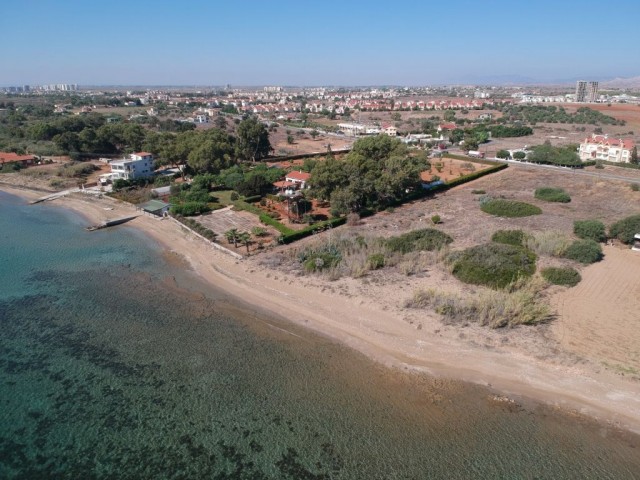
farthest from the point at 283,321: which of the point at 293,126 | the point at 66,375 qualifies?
the point at 293,126

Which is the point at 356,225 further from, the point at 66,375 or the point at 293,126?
the point at 293,126

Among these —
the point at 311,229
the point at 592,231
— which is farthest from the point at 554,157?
the point at 311,229

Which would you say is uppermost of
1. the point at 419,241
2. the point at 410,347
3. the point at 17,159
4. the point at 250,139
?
the point at 250,139

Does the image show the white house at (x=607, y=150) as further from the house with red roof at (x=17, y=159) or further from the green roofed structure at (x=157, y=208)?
the house with red roof at (x=17, y=159)

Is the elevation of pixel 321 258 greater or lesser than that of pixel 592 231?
lesser

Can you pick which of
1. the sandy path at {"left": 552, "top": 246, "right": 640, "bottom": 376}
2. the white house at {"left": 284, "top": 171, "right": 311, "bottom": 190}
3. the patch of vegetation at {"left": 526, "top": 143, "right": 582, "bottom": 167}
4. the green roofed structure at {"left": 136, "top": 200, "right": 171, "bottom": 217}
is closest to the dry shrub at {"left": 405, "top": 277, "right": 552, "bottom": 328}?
the sandy path at {"left": 552, "top": 246, "right": 640, "bottom": 376}

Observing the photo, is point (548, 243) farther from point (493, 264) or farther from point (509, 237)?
point (493, 264)

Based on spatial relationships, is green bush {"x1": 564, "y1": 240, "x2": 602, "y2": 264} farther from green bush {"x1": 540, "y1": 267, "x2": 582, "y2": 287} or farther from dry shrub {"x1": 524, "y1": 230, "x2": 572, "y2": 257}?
green bush {"x1": 540, "y1": 267, "x2": 582, "y2": 287}
